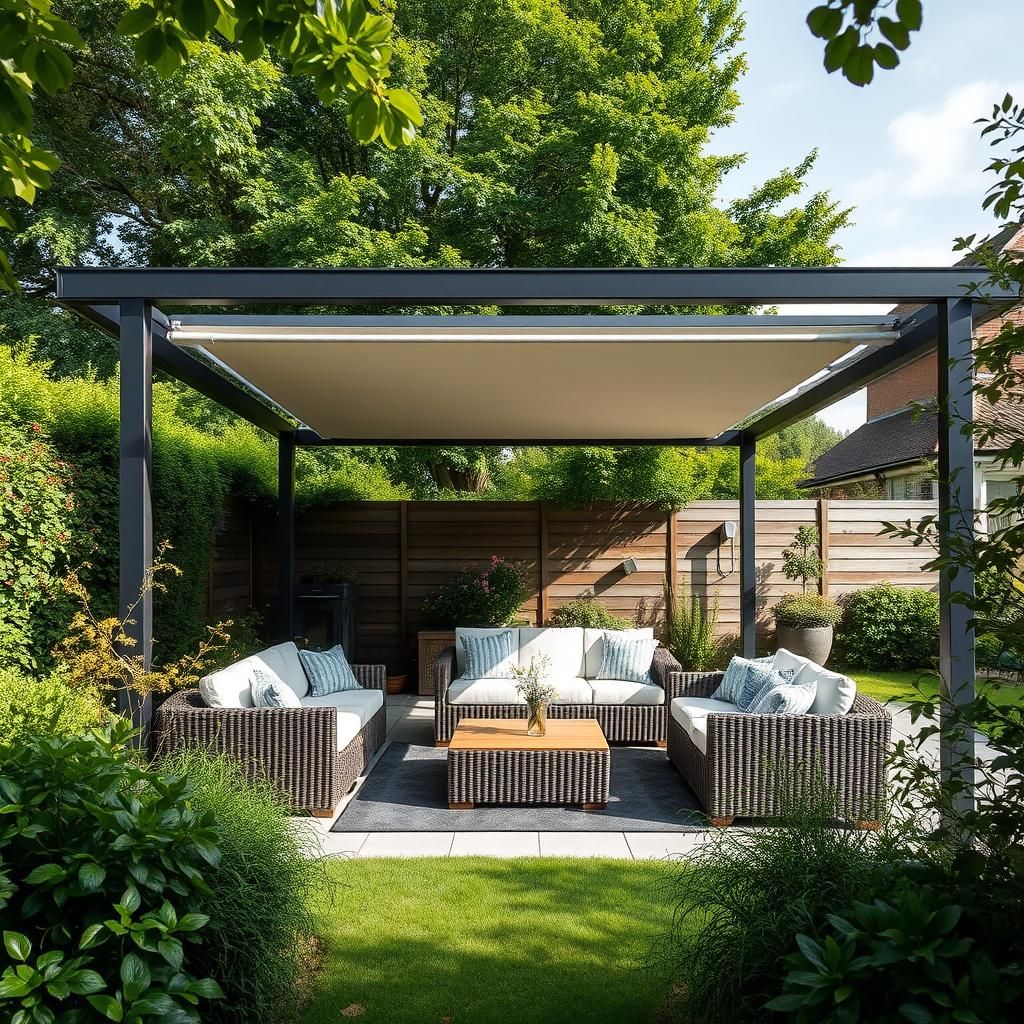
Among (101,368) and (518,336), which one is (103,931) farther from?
(101,368)

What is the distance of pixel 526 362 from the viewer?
5.04 m

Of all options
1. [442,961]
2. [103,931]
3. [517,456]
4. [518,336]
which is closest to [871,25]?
[103,931]

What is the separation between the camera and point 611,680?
6.84 m

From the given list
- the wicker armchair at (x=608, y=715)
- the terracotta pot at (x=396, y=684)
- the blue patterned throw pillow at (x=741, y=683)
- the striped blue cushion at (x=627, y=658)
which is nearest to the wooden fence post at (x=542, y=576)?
the terracotta pot at (x=396, y=684)

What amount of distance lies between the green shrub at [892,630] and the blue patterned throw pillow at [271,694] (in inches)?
275

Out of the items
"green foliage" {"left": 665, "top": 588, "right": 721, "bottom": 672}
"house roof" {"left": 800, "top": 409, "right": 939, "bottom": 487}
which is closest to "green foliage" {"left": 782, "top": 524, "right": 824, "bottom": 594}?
"green foliage" {"left": 665, "top": 588, "right": 721, "bottom": 672}

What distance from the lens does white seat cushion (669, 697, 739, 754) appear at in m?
5.11

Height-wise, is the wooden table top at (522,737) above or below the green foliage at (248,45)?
below

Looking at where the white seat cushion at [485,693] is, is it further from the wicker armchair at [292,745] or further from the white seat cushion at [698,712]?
the wicker armchair at [292,745]

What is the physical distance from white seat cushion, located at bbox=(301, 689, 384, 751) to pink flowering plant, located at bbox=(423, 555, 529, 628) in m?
2.62

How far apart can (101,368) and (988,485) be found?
13202 mm

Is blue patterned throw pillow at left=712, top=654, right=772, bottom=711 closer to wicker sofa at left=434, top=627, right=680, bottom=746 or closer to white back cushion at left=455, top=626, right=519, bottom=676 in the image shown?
wicker sofa at left=434, top=627, right=680, bottom=746

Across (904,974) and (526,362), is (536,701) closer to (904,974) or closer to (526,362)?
(526,362)

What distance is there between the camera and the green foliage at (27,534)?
4.54m
